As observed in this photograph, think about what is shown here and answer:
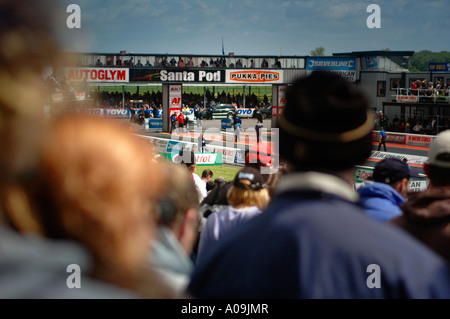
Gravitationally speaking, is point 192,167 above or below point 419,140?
above

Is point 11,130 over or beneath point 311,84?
beneath

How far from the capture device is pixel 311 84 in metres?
1.85

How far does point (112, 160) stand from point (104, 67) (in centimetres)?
4280

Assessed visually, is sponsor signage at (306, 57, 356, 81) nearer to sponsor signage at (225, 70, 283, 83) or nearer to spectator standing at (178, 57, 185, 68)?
sponsor signage at (225, 70, 283, 83)

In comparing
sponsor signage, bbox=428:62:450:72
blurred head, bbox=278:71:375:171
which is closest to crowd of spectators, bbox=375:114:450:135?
blurred head, bbox=278:71:375:171

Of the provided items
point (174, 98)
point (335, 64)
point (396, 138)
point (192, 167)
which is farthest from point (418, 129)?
point (192, 167)

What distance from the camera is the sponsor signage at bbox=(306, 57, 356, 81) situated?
147 ft

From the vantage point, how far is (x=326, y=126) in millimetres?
1782

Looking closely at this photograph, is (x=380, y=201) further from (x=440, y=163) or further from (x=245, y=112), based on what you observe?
(x=245, y=112)

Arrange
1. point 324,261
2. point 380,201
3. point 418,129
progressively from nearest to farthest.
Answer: point 324,261 < point 380,201 < point 418,129

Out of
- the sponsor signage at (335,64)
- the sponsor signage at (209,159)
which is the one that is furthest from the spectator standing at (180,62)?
the sponsor signage at (209,159)

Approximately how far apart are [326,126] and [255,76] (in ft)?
141
